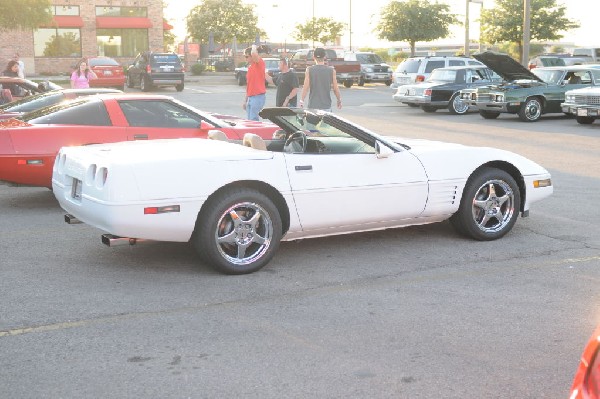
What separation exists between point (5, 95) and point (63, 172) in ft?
33.6

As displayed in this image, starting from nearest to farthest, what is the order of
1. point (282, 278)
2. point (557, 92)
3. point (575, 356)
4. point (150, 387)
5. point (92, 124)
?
point (150, 387) → point (575, 356) → point (282, 278) → point (92, 124) → point (557, 92)

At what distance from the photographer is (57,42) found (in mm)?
52688

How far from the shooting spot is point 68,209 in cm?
615

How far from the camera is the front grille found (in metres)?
19.1

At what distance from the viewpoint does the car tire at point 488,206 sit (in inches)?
267

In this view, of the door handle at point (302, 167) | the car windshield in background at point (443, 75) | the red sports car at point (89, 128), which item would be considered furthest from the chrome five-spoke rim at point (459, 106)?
the door handle at point (302, 167)

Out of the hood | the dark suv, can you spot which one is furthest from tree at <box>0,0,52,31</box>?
the hood

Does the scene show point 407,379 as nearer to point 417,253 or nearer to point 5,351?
point 5,351

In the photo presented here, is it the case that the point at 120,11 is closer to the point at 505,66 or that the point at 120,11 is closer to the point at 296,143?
the point at 505,66

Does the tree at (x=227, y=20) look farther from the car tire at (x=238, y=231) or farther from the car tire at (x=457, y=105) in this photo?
the car tire at (x=238, y=231)

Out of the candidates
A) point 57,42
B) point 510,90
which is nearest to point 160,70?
point 510,90

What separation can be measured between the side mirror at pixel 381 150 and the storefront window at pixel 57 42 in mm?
49608

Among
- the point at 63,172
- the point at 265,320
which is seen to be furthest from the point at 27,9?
the point at 265,320

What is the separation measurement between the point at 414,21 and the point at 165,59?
22822 millimetres
